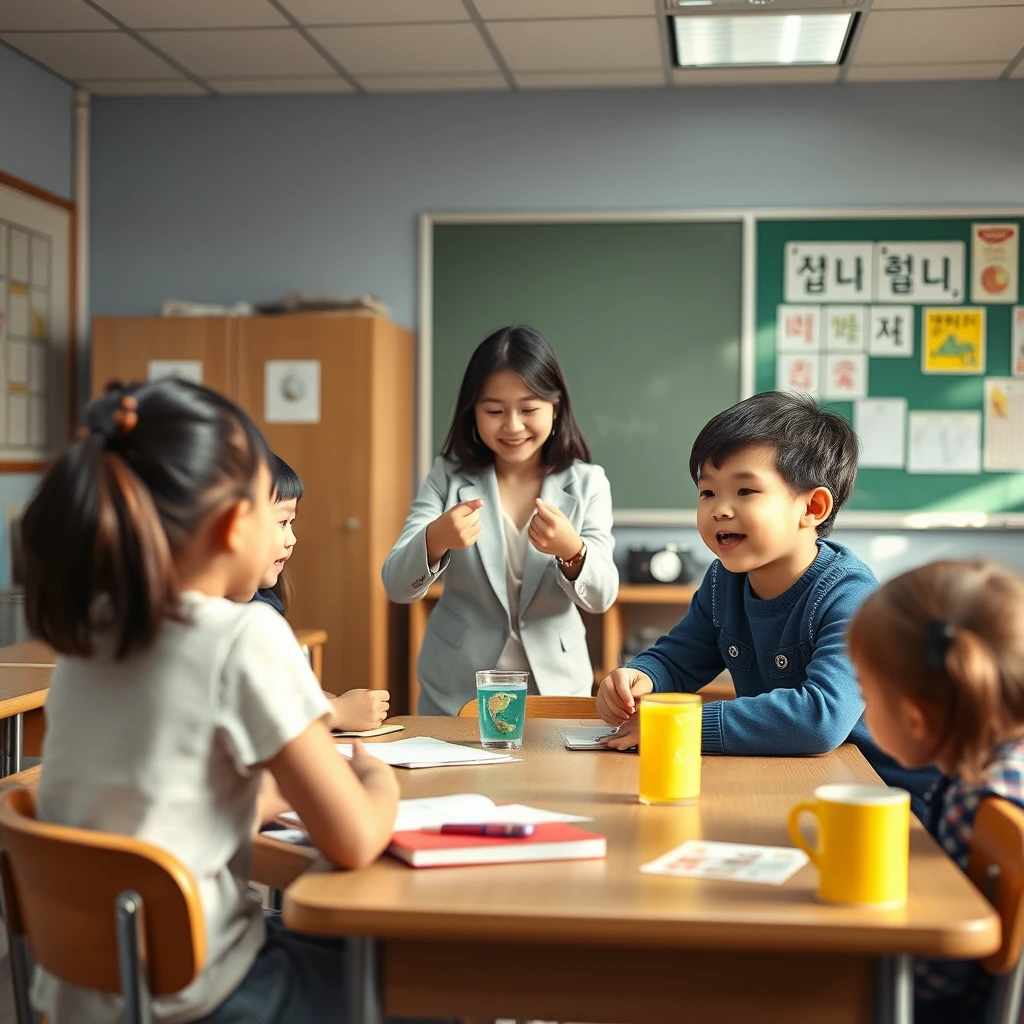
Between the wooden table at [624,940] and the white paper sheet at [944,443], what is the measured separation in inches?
136

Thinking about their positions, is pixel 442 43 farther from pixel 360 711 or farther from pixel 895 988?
pixel 895 988

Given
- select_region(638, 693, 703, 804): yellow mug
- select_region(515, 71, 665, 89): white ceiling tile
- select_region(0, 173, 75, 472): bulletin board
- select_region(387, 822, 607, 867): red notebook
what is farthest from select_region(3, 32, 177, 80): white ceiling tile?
select_region(387, 822, 607, 867): red notebook

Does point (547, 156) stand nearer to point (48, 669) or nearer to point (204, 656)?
point (48, 669)

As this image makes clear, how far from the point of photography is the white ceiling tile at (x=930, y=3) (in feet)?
12.1

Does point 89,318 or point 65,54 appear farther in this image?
point 89,318

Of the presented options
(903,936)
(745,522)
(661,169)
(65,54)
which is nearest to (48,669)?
(745,522)

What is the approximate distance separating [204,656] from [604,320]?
357cm

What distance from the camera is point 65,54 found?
14.0 feet

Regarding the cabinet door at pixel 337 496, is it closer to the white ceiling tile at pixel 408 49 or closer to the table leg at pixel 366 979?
the white ceiling tile at pixel 408 49

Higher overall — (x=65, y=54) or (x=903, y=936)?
(x=65, y=54)

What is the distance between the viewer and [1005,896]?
110 centimetres

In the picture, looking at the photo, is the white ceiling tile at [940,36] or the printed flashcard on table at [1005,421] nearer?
the white ceiling tile at [940,36]

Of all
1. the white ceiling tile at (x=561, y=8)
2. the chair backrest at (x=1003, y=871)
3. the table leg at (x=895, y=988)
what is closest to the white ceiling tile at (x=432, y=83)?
the white ceiling tile at (x=561, y=8)

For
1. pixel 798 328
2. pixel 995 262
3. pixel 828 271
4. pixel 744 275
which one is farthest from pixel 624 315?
pixel 995 262
